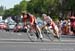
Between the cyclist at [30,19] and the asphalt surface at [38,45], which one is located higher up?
the cyclist at [30,19]

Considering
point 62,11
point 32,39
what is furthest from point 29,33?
point 62,11

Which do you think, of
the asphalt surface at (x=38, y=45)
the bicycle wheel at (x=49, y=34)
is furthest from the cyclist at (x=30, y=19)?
the asphalt surface at (x=38, y=45)

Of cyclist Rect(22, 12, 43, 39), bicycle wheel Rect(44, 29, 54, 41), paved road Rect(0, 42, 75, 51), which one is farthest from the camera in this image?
bicycle wheel Rect(44, 29, 54, 41)

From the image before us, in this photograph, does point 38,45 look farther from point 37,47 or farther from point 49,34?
point 49,34

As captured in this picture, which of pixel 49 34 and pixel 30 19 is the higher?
pixel 30 19

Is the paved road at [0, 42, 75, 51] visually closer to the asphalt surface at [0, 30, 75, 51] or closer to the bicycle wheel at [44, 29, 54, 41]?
the asphalt surface at [0, 30, 75, 51]

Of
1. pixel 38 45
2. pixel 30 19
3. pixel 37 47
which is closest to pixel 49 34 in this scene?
pixel 30 19

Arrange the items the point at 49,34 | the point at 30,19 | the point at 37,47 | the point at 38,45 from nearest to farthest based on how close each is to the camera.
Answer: the point at 37,47 < the point at 38,45 < the point at 30,19 < the point at 49,34

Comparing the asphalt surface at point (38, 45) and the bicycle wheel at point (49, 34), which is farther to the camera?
the bicycle wheel at point (49, 34)

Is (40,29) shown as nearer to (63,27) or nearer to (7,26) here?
(63,27)

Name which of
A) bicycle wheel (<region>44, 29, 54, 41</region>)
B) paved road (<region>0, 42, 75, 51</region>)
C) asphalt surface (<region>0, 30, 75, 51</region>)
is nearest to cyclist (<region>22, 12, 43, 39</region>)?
bicycle wheel (<region>44, 29, 54, 41</region>)

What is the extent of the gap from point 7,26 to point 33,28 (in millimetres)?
38639

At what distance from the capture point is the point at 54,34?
22.6 metres

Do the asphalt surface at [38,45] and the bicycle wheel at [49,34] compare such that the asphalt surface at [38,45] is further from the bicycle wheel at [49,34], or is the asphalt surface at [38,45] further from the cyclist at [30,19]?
the cyclist at [30,19]
